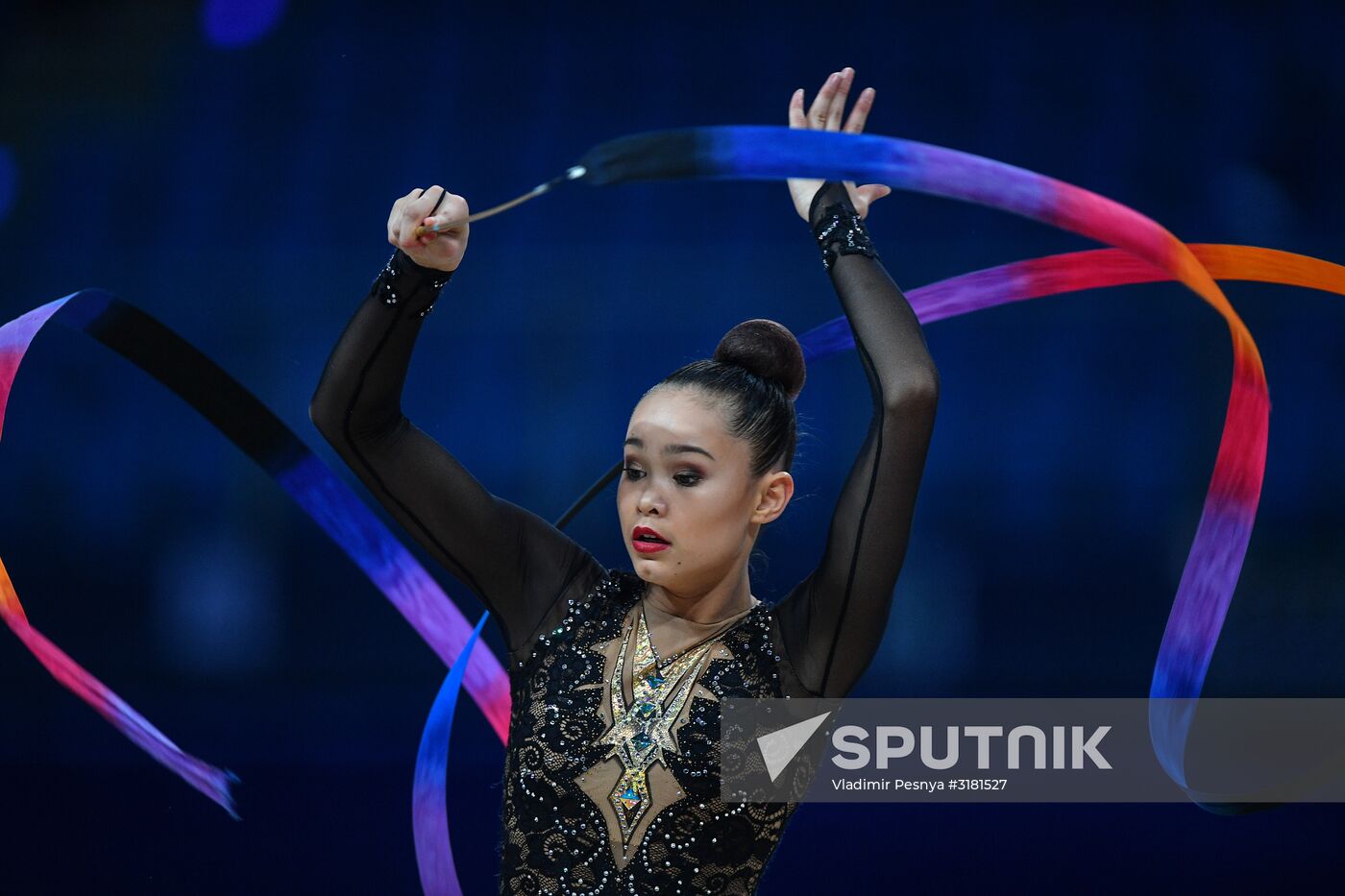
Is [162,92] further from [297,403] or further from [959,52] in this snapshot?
[959,52]

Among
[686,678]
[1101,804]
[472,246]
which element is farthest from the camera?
[472,246]

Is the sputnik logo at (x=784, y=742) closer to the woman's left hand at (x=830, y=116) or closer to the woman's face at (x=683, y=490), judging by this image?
the woman's face at (x=683, y=490)

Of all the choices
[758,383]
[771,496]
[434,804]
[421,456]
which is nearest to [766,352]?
[758,383]

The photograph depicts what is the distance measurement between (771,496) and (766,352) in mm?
174

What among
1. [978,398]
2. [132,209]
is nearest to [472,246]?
[132,209]

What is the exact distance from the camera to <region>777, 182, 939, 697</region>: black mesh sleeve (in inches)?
60.4

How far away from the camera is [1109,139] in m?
3.33

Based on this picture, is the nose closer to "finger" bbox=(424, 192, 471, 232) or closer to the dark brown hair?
the dark brown hair

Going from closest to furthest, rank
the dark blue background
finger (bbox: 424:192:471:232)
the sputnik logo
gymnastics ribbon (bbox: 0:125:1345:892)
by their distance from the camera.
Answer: finger (bbox: 424:192:471:232)
the sputnik logo
gymnastics ribbon (bbox: 0:125:1345:892)
the dark blue background

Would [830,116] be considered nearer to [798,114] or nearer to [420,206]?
[798,114]

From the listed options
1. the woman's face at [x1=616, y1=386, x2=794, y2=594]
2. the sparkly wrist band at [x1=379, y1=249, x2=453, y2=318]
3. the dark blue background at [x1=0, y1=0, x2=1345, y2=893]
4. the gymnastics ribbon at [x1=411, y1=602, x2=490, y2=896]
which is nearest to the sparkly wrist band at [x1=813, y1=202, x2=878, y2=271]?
the woman's face at [x1=616, y1=386, x2=794, y2=594]

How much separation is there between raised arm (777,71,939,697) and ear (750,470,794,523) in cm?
10

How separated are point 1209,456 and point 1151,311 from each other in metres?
0.36

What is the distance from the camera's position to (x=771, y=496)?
1.68 meters
